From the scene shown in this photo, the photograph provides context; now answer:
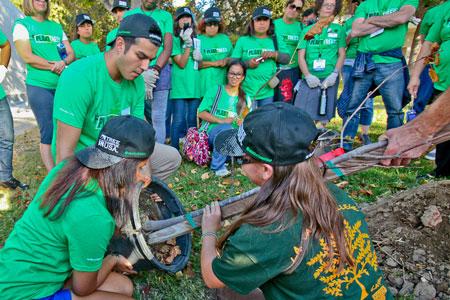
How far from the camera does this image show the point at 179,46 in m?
5.21

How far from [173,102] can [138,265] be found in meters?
3.33

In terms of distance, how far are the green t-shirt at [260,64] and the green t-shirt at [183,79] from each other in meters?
0.61

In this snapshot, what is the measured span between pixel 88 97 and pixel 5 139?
→ 6.78 ft

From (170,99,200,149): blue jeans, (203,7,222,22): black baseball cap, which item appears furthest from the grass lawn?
(203,7,222,22): black baseball cap

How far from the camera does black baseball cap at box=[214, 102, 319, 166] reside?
4.62ft

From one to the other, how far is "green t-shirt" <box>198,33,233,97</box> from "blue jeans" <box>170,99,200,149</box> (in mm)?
324

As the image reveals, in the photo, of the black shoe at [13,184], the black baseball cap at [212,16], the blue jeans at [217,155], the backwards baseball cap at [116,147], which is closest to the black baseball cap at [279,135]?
the backwards baseball cap at [116,147]

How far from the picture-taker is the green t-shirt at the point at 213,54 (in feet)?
17.6

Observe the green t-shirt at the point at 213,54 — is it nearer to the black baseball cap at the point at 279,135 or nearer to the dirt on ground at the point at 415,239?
the dirt on ground at the point at 415,239

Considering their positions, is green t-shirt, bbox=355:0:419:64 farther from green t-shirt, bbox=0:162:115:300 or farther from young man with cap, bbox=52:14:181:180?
green t-shirt, bbox=0:162:115:300

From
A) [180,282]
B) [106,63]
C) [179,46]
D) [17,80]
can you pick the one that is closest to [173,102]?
[179,46]

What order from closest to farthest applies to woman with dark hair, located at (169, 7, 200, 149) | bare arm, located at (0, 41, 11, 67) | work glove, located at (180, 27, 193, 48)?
1. bare arm, located at (0, 41, 11, 67)
2. work glove, located at (180, 27, 193, 48)
3. woman with dark hair, located at (169, 7, 200, 149)

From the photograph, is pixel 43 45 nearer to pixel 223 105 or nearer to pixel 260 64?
pixel 223 105

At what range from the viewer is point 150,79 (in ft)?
15.3
